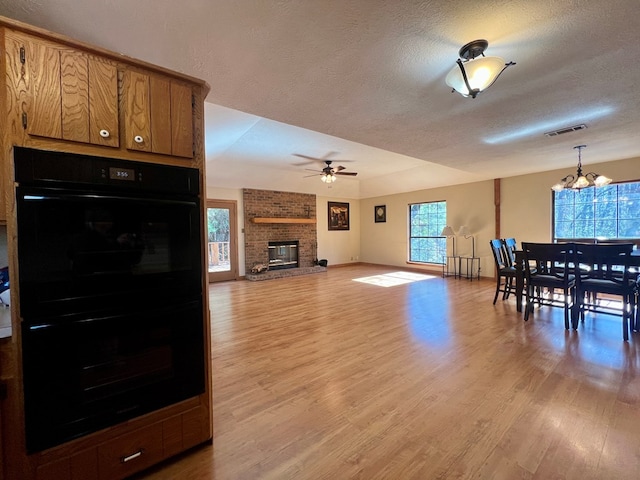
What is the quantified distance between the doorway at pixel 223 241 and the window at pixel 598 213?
7042 millimetres

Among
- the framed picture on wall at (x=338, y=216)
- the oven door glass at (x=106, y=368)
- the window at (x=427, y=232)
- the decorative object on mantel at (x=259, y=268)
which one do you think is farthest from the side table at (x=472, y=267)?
the oven door glass at (x=106, y=368)

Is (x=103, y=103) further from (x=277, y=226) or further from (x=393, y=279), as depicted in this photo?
(x=277, y=226)

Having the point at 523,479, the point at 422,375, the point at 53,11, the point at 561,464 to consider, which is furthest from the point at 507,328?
the point at 53,11

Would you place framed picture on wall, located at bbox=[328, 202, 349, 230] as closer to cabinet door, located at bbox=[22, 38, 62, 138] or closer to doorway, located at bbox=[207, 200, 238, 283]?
doorway, located at bbox=[207, 200, 238, 283]

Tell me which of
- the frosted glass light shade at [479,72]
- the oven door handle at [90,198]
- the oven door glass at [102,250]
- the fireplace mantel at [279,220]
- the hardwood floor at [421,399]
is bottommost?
the hardwood floor at [421,399]

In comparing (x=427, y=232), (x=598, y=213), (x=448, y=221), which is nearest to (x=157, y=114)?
(x=598, y=213)

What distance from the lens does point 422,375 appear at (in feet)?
7.67

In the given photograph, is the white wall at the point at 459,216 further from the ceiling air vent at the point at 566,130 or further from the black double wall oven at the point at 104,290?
the black double wall oven at the point at 104,290

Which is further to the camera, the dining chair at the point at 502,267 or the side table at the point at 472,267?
the side table at the point at 472,267

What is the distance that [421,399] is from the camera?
2.02 m

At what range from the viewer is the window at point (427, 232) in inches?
300

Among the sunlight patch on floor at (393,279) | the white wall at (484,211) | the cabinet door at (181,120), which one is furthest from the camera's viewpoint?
the sunlight patch on floor at (393,279)

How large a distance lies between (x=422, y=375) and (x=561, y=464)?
0.98m

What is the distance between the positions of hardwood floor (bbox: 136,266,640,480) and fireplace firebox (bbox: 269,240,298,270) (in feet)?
13.1
